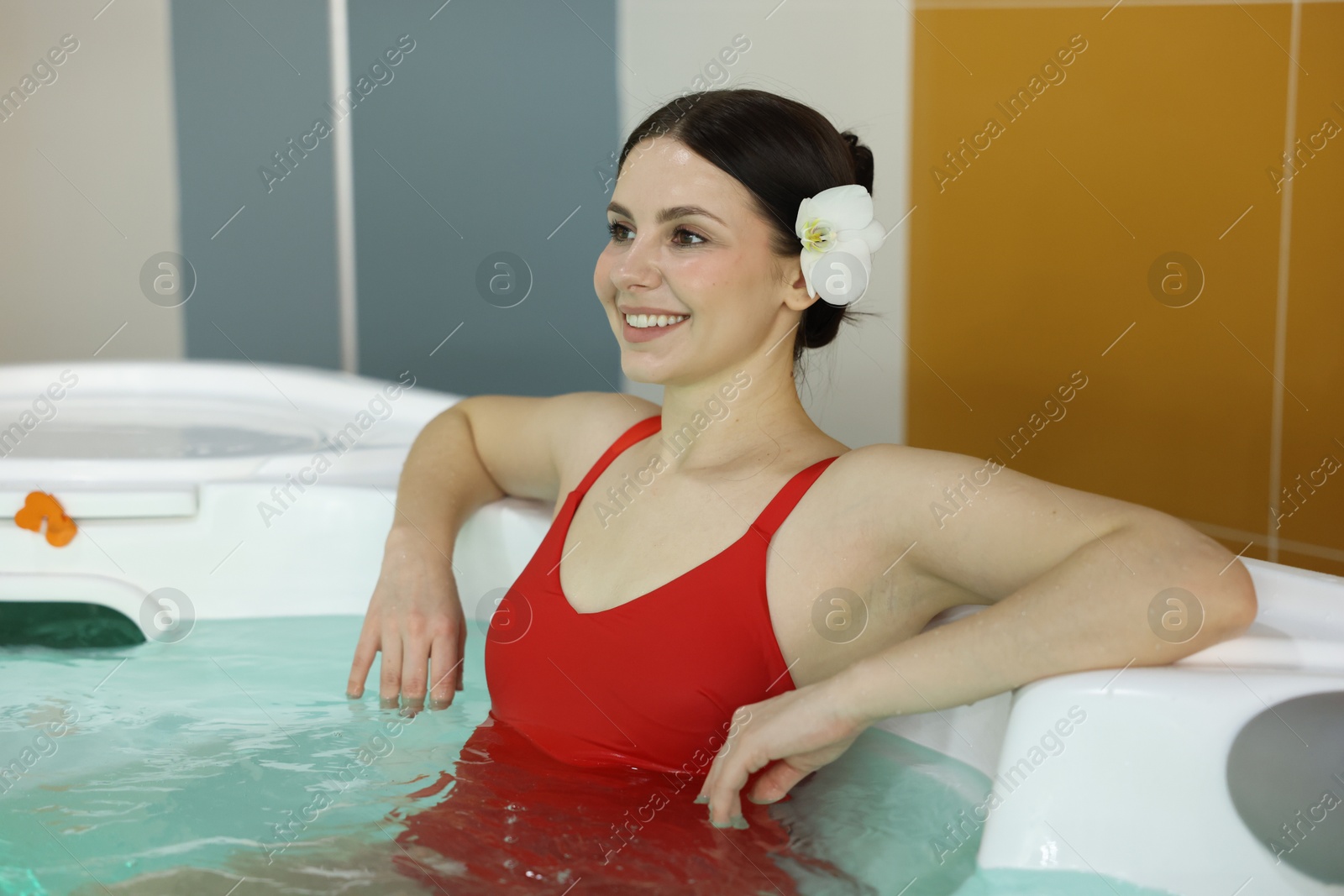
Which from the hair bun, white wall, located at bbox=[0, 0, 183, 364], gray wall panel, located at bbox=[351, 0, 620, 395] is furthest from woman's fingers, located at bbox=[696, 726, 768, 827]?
white wall, located at bbox=[0, 0, 183, 364]

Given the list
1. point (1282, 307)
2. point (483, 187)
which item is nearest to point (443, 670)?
point (1282, 307)

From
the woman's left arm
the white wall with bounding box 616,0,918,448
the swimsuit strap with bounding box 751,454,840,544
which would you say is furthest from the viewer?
the white wall with bounding box 616,0,918,448

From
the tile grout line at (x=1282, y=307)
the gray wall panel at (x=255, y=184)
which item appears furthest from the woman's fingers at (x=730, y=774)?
the gray wall panel at (x=255, y=184)

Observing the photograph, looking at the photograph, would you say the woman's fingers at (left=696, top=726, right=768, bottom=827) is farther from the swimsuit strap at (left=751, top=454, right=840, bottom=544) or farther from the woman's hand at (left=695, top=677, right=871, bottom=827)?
the swimsuit strap at (left=751, top=454, right=840, bottom=544)

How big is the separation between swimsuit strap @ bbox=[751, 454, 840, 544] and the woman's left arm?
0.37ft

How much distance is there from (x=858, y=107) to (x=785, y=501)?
7.07 ft

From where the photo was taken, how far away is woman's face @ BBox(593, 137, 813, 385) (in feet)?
3.76

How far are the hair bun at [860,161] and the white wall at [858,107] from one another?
156 cm

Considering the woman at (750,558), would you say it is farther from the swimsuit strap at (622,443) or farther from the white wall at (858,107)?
the white wall at (858,107)

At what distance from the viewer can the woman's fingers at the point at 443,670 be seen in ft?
4.17

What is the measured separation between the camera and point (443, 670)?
4.18 feet

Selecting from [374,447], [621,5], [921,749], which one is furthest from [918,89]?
[921,749]

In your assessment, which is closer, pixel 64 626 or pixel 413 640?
pixel 413 640

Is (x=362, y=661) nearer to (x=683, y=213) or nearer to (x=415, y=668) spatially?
(x=415, y=668)
